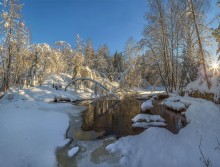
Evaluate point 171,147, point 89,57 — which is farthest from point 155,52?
point 89,57

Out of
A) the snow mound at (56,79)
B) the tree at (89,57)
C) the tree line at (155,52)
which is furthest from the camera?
the tree at (89,57)

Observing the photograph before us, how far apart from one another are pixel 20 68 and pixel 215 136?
26871mm

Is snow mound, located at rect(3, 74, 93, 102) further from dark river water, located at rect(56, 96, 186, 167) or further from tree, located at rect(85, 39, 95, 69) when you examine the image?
dark river water, located at rect(56, 96, 186, 167)

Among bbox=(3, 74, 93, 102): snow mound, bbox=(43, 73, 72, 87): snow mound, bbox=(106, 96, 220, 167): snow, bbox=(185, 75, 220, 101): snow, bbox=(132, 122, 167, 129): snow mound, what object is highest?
bbox=(43, 73, 72, 87): snow mound

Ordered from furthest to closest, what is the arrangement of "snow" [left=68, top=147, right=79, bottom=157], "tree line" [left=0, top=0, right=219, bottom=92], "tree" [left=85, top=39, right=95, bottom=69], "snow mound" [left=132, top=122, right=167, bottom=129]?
"tree" [left=85, top=39, right=95, bottom=69] → "tree line" [left=0, top=0, right=219, bottom=92] → "snow mound" [left=132, top=122, right=167, bottom=129] → "snow" [left=68, top=147, right=79, bottom=157]

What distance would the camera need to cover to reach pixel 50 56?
2673cm

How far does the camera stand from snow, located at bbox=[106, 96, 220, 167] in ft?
18.2

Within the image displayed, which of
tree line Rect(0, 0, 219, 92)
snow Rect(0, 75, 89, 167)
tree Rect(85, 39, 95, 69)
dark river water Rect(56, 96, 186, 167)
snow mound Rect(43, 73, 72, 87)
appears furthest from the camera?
tree Rect(85, 39, 95, 69)

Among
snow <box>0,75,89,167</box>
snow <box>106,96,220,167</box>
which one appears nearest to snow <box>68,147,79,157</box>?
snow <box>0,75,89,167</box>

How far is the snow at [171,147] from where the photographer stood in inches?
218

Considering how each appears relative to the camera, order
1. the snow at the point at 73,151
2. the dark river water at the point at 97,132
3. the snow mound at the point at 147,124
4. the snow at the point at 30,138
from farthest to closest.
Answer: the snow mound at the point at 147,124
the snow at the point at 73,151
the dark river water at the point at 97,132
the snow at the point at 30,138

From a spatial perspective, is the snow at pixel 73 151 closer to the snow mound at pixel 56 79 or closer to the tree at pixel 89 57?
the snow mound at pixel 56 79

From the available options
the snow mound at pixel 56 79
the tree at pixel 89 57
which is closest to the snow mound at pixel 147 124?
the tree at pixel 89 57

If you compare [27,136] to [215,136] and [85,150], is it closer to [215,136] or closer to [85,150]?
[85,150]
